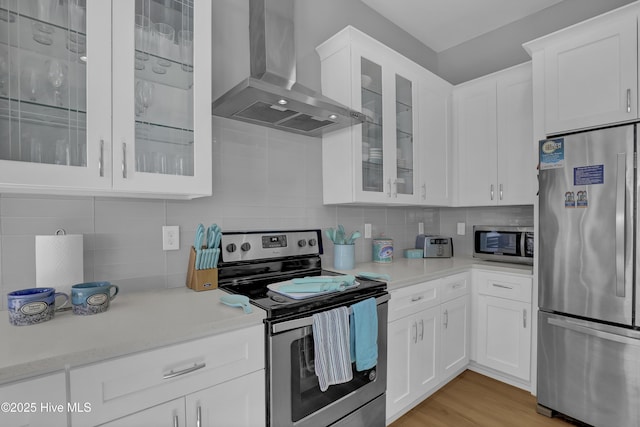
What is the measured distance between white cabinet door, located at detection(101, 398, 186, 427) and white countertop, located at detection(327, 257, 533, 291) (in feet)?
3.78

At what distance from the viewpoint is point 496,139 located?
260 centimetres

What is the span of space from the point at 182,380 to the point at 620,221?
2.23 m

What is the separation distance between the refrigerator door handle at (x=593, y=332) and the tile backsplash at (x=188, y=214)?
959mm

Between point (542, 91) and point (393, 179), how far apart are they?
1110mm

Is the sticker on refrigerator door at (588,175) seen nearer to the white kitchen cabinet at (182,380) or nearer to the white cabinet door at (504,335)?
the white cabinet door at (504,335)

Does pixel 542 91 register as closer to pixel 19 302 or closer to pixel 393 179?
pixel 393 179

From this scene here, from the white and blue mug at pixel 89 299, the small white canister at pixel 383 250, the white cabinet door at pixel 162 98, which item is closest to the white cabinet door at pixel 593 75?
the small white canister at pixel 383 250

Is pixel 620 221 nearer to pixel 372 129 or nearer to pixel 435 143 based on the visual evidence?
pixel 435 143

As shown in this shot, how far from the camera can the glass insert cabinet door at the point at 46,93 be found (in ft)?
3.31

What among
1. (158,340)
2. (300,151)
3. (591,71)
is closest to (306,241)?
(300,151)

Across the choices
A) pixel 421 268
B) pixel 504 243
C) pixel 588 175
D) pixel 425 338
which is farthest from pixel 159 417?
pixel 504 243

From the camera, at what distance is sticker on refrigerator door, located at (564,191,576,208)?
186 cm

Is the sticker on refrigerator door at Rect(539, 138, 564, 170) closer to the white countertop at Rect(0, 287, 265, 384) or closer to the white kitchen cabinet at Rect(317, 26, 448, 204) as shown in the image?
the white kitchen cabinet at Rect(317, 26, 448, 204)

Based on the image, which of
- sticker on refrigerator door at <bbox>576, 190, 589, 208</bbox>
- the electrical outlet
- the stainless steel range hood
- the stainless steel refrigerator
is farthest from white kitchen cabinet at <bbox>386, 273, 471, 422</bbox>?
the electrical outlet
